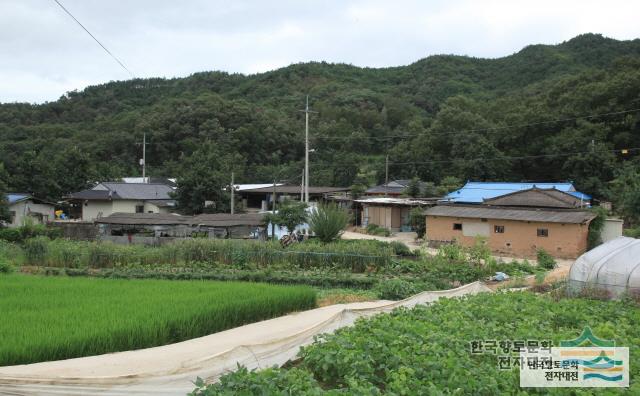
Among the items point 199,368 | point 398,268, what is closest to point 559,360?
point 199,368

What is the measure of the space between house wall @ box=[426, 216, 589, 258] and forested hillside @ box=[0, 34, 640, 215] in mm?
7208

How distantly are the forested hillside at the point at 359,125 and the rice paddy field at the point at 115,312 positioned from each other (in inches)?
811

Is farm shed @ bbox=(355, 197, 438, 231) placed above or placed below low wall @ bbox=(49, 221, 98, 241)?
above

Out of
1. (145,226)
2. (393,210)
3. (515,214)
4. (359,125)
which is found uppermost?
(359,125)

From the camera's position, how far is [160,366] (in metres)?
6.23

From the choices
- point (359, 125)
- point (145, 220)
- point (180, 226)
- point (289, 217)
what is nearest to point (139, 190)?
point (145, 220)

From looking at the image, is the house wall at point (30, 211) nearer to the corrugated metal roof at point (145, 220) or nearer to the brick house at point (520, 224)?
the corrugated metal roof at point (145, 220)

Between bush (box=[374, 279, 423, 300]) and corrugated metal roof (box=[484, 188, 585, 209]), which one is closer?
bush (box=[374, 279, 423, 300])

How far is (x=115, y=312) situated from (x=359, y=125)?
51.1 m

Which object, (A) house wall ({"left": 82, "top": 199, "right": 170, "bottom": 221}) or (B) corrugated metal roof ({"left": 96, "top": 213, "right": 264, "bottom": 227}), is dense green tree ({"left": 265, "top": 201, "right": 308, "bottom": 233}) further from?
(A) house wall ({"left": 82, "top": 199, "right": 170, "bottom": 221})

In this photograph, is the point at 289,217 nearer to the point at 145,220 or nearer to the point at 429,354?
the point at 145,220

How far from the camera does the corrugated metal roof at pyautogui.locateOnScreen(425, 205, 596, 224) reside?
857 inches

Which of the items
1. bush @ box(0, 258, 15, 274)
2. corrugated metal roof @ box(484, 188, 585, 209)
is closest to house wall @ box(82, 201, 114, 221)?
bush @ box(0, 258, 15, 274)

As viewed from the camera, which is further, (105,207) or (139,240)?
(105,207)
